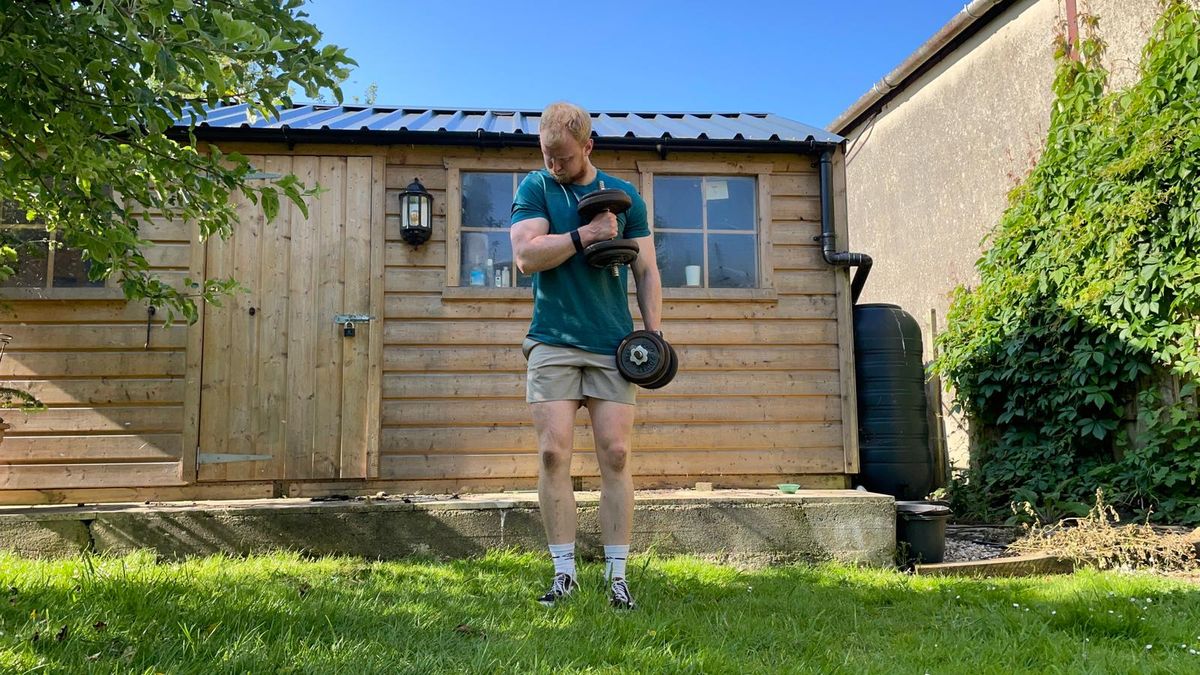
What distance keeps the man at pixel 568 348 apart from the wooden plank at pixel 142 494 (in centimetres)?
254

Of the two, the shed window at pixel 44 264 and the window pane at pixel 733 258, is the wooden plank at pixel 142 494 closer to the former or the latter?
the shed window at pixel 44 264

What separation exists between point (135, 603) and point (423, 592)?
828mm

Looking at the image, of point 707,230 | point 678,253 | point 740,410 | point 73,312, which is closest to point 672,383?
point 740,410

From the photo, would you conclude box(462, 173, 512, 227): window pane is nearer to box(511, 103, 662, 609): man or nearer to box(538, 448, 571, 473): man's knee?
box(511, 103, 662, 609): man

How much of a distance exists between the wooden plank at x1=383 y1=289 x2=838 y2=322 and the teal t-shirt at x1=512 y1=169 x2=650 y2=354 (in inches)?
77.1

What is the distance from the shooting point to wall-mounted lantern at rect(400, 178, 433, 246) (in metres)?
4.35

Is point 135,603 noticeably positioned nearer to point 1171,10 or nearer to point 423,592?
point 423,592

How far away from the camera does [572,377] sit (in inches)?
95.7

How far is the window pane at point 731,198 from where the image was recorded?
4.69 m

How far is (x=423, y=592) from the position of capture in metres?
2.54

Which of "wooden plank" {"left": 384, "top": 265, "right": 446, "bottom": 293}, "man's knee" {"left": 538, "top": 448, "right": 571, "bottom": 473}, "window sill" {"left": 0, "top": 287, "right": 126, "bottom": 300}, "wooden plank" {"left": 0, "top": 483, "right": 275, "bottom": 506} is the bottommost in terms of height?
"wooden plank" {"left": 0, "top": 483, "right": 275, "bottom": 506}

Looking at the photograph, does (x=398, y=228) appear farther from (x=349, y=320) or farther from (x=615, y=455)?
(x=615, y=455)

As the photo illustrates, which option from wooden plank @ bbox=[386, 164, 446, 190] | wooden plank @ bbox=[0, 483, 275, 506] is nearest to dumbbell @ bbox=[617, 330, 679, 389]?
wooden plank @ bbox=[386, 164, 446, 190]

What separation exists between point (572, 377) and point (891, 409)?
9.00ft
